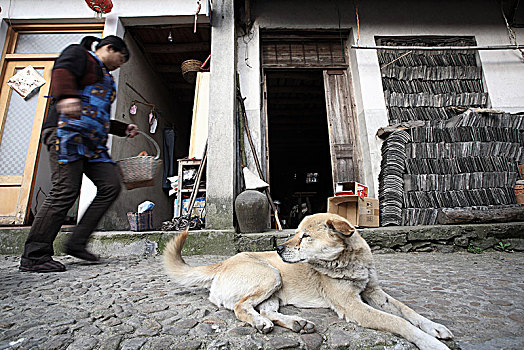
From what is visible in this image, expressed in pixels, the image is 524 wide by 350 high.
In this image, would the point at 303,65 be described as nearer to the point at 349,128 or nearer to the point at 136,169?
the point at 349,128

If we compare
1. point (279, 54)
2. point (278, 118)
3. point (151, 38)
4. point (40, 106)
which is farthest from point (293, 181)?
point (40, 106)

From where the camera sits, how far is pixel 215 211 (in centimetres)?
415

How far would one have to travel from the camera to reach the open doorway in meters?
7.55

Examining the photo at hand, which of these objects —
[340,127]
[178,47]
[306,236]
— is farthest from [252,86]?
[306,236]

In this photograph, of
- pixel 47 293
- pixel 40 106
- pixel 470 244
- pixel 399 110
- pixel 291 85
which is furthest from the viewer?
pixel 291 85

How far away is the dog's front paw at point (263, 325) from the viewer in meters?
1.39

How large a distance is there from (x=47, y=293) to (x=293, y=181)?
40.6 feet

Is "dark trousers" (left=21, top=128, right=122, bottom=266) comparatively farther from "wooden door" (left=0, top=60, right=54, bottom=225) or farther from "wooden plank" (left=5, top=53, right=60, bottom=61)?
"wooden plank" (left=5, top=53, right=60, bottom=61)

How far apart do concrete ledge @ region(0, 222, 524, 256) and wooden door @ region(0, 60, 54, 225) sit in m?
0.87

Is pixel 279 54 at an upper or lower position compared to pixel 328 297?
upper

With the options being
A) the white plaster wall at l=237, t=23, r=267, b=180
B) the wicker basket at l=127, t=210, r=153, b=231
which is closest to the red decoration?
the white plaster wall at l=237, t=23, r=267, b=180

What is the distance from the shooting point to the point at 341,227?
1.68 metres

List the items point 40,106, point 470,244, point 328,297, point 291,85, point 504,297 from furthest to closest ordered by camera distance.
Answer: point 291,85 < point 40,106 < point 470,244 < point 504,297 < point 328,297

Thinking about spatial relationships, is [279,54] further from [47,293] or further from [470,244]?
[47,293]
